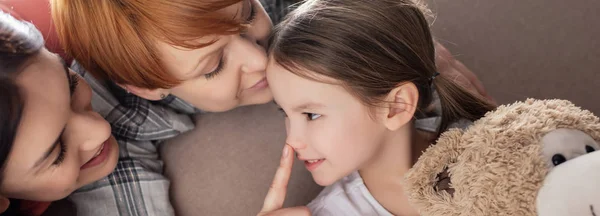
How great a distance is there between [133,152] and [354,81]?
541mm

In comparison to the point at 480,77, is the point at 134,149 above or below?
below

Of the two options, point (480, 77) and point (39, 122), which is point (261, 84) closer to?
point (39, 122)

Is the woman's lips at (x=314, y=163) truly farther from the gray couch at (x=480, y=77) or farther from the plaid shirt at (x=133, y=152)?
the plaid shirt at (x=133, y=152)

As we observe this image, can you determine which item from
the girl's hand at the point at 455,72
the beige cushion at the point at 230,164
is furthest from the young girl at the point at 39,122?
the girl's hand at the point at 455,72

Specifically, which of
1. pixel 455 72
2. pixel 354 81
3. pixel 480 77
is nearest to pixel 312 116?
pixel 354 81

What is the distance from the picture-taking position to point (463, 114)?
95cm

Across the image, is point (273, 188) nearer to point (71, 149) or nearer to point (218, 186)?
point (218, 186)

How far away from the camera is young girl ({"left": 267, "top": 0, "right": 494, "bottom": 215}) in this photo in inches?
32.4

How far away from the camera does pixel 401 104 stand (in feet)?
2.84

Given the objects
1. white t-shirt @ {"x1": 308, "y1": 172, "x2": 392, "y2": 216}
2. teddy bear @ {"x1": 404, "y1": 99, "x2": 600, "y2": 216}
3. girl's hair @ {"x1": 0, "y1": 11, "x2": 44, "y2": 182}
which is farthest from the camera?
white t-shirt @ {"x1": 308, "y1": 172, "x2": 392, "y2": 216}

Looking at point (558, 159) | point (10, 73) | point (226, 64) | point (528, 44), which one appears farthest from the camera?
point (528, 44)

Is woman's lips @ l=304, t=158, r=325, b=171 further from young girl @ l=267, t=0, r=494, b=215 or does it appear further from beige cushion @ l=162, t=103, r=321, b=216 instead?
beige cushion @ l=162, t=103, r=321, b=216

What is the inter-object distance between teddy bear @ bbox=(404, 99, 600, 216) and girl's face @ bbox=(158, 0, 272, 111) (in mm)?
367

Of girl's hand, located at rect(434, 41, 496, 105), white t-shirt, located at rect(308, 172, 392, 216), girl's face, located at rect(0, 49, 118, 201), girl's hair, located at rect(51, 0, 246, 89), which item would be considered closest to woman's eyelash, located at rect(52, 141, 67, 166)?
girl's face, located at rect(0, 49, 118, 201)
